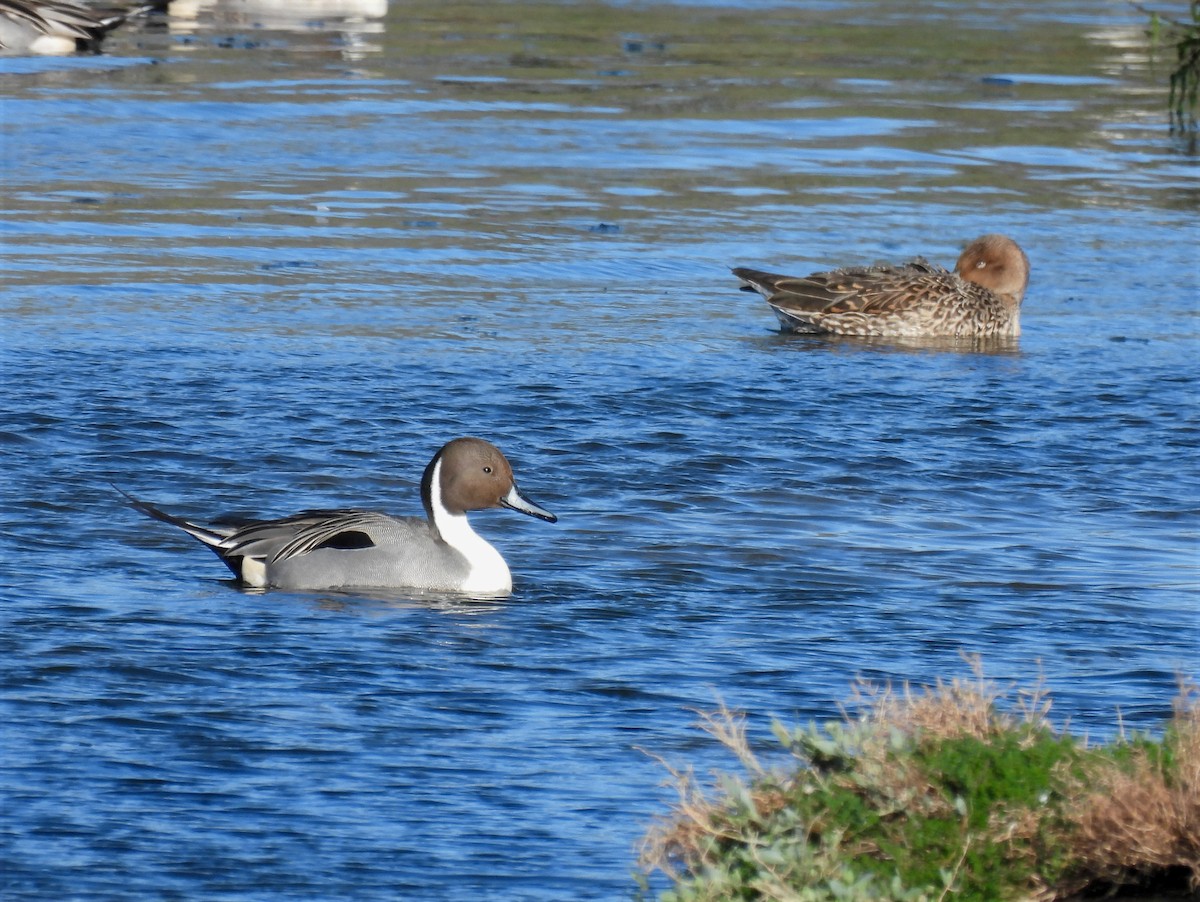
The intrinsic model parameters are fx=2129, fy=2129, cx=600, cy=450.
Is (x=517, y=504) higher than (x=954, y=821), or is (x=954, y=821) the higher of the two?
(x=954, y=821)

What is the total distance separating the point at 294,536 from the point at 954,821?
421 centimetres

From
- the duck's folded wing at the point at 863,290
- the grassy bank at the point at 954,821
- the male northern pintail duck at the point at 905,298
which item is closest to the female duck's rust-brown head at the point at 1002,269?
the male northern pintail duck at the point at 905,298

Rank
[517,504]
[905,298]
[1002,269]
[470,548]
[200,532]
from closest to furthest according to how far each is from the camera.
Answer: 1. [200,532]
2. [470,548]
3. [517,504]
4. [905,298]
5. [1002,269]

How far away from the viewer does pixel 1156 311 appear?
1513cm

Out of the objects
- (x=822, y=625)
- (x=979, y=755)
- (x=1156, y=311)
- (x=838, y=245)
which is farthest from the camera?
(x=838, y=245)

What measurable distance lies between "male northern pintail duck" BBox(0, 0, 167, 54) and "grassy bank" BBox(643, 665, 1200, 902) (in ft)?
72.7

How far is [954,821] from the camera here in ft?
17.4

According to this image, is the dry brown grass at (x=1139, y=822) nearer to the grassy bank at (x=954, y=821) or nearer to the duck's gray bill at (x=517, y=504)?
the grassy bank at (x=954, y=821)

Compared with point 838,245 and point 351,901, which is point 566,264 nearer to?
point 838,245

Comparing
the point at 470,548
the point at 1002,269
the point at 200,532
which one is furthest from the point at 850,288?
the point at 200,532

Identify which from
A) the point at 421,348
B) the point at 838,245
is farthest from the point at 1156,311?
the point at 421,348

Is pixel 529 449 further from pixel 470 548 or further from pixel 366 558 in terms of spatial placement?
pixel 366 558

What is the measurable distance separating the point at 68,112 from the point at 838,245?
8572 millimetres

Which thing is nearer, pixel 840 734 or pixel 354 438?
pixel 840 734
